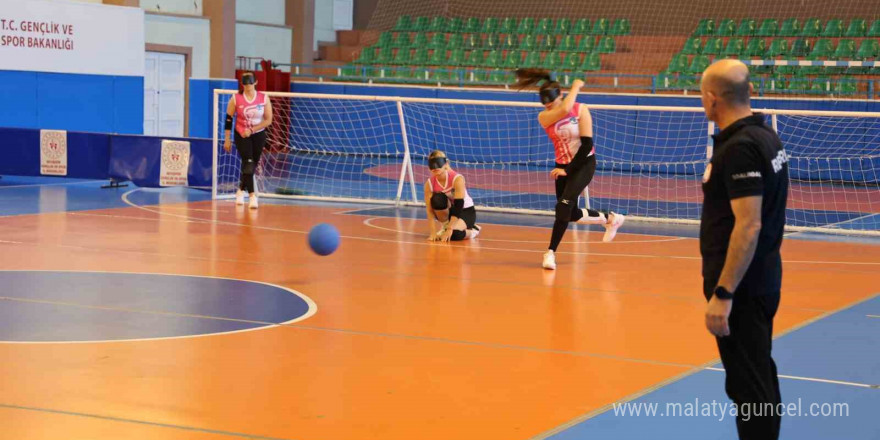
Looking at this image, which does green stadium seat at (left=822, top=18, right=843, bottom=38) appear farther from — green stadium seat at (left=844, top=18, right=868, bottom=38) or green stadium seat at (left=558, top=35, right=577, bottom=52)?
green stadium seat at (left=558, top=35, right=577, bottom=52)

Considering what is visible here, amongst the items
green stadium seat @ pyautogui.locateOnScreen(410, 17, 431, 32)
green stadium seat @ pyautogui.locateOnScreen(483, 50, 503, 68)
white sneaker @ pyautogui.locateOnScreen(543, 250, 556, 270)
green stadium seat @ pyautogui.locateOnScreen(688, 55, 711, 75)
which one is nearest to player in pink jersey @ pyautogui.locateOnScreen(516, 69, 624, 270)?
white sneaker @ pyautogui.locateOnScreen(543, 250, 556, 270)

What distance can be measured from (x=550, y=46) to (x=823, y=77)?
7.83 metres

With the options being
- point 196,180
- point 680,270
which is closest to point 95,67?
point 196,180

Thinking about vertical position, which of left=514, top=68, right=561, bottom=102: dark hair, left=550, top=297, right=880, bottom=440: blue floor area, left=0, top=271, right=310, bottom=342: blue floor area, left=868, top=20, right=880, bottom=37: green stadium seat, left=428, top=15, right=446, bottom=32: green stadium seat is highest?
left=428, top=15, right=446, bottom=32: green stadium seat

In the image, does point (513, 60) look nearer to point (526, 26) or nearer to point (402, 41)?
point (526, 26)

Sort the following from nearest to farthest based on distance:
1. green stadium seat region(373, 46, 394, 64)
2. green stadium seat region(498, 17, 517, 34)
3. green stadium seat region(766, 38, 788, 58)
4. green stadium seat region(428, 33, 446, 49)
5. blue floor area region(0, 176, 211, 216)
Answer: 1. blue floor area region(0, 176, 211, 216)
2. green stadium seat region(766, 38, 788, 58)
3. green stadium seat region(498, 17, 517, 34)
4. green stadium seat region(428, 33, 446, 49)
5. green stadium seat region(373, 46, 394, 64)

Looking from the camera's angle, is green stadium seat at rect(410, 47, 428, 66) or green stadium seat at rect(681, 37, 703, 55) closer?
green stadium seat at rect(681, 37, 703, 55)

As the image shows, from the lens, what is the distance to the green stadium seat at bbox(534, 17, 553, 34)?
3102 cm

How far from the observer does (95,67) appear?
1045 inches

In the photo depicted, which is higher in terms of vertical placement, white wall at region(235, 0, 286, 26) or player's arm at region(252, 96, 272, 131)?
→ white wall at region(235, 0, 286, 26)

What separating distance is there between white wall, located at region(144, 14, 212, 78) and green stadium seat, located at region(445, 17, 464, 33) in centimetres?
712

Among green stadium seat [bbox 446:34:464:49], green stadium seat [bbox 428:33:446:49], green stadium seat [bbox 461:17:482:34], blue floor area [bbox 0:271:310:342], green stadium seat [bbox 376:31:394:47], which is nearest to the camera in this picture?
blue floor area [bbox 0:271:310:342]

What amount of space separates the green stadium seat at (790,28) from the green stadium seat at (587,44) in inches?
197

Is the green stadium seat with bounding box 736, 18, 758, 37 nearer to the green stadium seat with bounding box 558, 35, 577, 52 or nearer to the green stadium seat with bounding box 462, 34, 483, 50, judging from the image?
the green stadium seat with bounding box 558, 35, 577, 52
